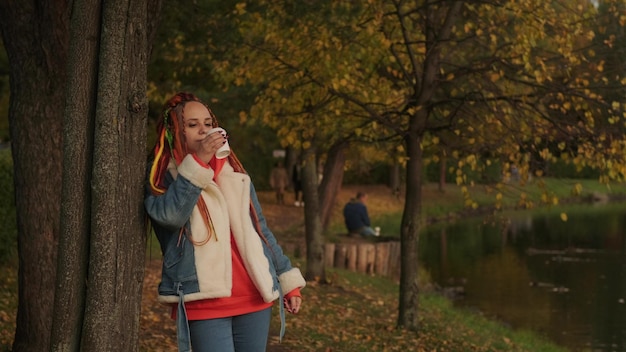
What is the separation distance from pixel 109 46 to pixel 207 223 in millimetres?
1022

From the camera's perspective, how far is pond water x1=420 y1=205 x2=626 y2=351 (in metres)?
18.8

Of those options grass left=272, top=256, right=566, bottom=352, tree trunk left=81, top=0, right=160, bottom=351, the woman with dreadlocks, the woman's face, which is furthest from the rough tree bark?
grass left=272, top=256, right=566, bottom=352

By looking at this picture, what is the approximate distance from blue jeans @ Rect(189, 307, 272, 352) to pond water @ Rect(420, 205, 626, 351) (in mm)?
7703

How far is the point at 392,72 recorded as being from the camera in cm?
1391

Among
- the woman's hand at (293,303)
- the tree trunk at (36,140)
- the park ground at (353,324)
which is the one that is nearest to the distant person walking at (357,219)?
the park ground at (353,324)

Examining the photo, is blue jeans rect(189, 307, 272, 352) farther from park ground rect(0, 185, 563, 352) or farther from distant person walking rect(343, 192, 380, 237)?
distant person walking rect(343, 192, 380, 237)

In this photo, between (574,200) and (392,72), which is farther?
(574,200)

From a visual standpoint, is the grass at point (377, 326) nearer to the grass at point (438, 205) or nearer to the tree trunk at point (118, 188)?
the tree trunk at point (118, 188)

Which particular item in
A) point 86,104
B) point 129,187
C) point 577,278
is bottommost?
point 577,278

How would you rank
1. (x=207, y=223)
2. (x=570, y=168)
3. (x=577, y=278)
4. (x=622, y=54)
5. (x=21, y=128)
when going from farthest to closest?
1. (x=570, y=168)
2. (x=577, y=278)
3. (x=622, y=54)
4. (x=21, y=128)
5. (x=207, y=223)

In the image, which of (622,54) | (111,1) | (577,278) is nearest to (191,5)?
(622,54)

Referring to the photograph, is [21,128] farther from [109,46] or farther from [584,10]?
[584,10]

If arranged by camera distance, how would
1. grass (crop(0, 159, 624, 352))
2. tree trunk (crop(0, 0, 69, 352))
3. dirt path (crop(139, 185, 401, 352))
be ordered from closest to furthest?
tree trunk (crop(0, 0, 69, 352))
dirt path (crop(139, 185, 401, 352))
grass (crop(0, 159, 624, 352))

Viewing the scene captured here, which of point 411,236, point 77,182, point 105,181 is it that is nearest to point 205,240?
point 105,181
